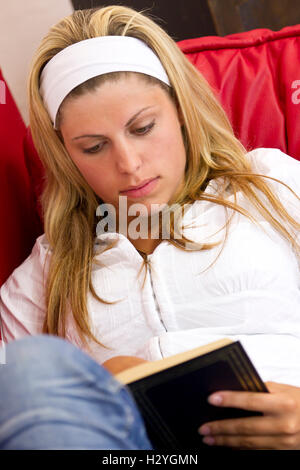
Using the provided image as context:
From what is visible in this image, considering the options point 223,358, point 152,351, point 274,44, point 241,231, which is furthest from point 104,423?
point 274,44

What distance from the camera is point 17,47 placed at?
135cm

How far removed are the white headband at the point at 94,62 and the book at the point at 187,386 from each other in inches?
21.5

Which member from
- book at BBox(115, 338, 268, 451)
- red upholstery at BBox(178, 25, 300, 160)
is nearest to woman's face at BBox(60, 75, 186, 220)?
red upholstery at BBox(178, 25, 300, 160)

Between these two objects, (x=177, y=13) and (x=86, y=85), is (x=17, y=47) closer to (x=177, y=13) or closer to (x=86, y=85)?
(x=177, y=13)

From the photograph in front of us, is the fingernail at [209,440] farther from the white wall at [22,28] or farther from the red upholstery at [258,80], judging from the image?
the white wall at [22,28]

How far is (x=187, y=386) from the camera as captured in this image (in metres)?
0.56

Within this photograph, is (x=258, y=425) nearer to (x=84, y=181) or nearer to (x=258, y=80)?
(x=84, y=181)

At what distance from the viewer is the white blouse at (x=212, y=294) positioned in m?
0.86

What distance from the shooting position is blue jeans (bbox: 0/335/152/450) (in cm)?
41

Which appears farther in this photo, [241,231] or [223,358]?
[241,231]

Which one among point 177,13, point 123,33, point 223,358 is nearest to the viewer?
point 223,358

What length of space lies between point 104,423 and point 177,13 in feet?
3.78

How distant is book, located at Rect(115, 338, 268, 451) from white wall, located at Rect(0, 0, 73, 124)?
1037 millimetres
